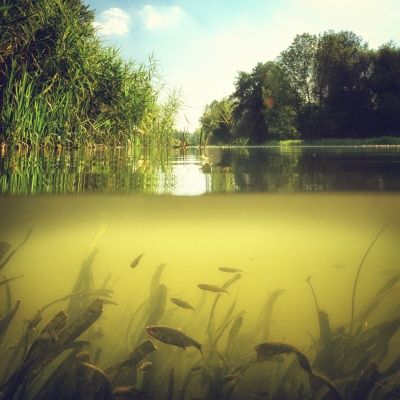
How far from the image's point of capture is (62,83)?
6.73 metres

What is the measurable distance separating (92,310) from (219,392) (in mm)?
673

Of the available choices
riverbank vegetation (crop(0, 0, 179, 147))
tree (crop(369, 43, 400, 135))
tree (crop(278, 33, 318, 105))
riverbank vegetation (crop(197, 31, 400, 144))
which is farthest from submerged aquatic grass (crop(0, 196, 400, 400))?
tree (crop(278, 33, 318, 105))

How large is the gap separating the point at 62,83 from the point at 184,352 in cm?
604

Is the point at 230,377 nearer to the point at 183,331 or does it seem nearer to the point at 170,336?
the point at 170,336

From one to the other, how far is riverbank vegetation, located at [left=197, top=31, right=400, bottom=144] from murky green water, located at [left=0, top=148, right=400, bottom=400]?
86.1 ft

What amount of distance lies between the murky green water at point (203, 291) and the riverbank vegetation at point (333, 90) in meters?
26.2

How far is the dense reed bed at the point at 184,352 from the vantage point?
1.61 m

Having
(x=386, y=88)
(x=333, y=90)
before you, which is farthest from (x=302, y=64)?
(x=386, y=88)

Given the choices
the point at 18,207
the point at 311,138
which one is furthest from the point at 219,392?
the point at 311,138

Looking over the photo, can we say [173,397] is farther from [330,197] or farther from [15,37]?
[15,37]

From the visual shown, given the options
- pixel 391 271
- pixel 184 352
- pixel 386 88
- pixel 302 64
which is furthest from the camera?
pixel 302 64

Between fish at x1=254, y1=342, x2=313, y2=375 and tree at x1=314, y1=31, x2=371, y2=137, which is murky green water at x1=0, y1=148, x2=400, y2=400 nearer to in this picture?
fish at x1=254, y1=342, x2=313, y2=375

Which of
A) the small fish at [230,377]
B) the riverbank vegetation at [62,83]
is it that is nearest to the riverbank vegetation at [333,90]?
the riverbank vegetation at [62,83]

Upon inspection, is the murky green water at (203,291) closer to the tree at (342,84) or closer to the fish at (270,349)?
the fish at (270,349)
